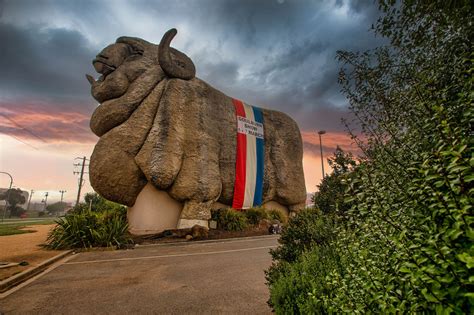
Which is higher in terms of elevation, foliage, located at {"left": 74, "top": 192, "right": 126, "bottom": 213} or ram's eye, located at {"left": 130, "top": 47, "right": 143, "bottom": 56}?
ram's eye, located at {"left": 130, "top": 47, "right": 143, "bottom": 56}

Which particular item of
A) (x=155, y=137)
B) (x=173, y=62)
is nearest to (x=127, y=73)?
(x=173, y=62)

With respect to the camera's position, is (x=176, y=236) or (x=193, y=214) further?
(x=193, y=214)

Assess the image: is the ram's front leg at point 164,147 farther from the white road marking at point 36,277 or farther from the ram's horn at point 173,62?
the white road marking at point 36,277

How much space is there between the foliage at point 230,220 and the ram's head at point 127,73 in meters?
6.72

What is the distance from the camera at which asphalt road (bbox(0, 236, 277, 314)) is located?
3477mm

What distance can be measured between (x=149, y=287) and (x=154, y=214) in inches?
287

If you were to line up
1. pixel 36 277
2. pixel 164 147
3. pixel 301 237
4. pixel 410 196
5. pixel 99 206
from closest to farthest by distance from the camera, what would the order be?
pixel 410 196
pixel 301 237
pixel 36 277
pixel 164 147
pixel 99 206

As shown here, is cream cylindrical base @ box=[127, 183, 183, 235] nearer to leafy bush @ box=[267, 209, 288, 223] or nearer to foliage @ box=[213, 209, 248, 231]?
foliage @ box=[213, 209, 248, 231]

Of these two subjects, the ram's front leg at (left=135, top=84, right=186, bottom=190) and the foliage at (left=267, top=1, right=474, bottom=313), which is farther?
the ram's front leg at (left=135, top=84, right=186, bottom=190)

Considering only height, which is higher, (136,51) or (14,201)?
(136,51)

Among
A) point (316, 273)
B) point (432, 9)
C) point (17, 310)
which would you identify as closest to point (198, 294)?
point (316, 273)

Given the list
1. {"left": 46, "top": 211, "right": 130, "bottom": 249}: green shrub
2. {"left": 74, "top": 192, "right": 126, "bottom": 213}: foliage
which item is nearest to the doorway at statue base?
{"left": 46, "top": 211, "right": 130, "bottom": 249}: green shrub

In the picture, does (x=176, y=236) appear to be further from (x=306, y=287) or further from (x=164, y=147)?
(x=306, y=287)

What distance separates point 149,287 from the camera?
4367 mm
